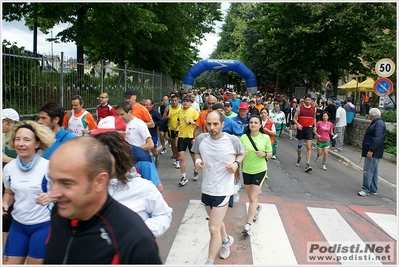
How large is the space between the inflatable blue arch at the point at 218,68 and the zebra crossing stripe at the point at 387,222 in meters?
21.0

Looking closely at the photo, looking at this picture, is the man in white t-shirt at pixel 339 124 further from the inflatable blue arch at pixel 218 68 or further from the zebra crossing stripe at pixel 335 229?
the inflatable blue arch at pixel 218 68

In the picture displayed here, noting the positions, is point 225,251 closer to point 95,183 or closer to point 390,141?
point 95,183

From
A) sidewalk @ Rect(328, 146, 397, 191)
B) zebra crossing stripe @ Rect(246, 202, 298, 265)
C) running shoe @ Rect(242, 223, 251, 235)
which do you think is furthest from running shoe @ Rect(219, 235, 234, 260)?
sidewalk @ Rect(328, 146, 397, 191)

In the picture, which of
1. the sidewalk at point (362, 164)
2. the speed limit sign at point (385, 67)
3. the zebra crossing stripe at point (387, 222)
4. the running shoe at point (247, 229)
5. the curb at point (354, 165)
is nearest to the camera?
the running shoe at point (247, 229)

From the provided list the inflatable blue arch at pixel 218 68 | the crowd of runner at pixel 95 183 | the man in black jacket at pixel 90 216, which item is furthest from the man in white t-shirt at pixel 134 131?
the inflatable blue arch at pixel 218 68

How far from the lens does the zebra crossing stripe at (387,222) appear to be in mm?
6251

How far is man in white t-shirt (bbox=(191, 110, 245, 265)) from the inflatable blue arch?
76.0 ft

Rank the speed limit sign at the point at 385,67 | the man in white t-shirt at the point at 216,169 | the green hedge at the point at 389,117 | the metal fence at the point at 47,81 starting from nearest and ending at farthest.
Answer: the man in white t-shirt at the point at 216,169
the metal fence at the point at 47,81
the speed limit sign at the point at 385,67
the green hedge at the point at 389,117

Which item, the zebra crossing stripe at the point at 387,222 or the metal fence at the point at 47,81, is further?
the metal fence at the point at 47,81

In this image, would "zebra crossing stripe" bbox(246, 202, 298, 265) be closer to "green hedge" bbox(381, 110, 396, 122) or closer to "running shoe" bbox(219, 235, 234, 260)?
"running shoe" bbox(219, 235, 234, 260)

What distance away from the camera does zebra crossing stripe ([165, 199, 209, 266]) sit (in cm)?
489

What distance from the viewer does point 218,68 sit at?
93.1 feet

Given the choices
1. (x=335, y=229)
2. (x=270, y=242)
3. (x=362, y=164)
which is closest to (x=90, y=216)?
(x=270, y=242)

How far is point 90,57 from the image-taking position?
1060 inches
